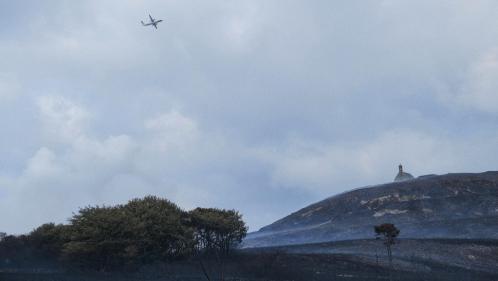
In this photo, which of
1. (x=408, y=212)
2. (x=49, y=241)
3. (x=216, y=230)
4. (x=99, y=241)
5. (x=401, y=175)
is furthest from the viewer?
(x=401, y=175)

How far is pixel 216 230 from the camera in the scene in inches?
3765

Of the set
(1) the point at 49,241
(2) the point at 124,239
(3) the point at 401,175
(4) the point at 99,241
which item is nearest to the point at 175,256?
(2) the point at 124,239

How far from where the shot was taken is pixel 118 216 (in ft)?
271

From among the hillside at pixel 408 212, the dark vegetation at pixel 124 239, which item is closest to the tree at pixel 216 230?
the dark vegetation at pixel 124 239

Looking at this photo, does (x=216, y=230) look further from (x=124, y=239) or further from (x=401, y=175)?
(x=401, y=175)

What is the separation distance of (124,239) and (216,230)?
678 inches

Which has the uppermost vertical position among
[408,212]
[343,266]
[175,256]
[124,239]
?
[408,212]

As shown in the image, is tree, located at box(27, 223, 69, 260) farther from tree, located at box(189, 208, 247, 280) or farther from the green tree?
tree, located at box(189, 208, 247, 280)

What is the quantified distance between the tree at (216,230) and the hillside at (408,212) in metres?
33.3

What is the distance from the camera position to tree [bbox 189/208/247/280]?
93.8 metres

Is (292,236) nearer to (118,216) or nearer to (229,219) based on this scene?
(229,219)

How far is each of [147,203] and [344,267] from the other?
24965 millimetres

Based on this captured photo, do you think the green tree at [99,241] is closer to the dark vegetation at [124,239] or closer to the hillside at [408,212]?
the dark vegetation at [124,239]

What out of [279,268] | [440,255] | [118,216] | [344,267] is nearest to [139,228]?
[118,216]
